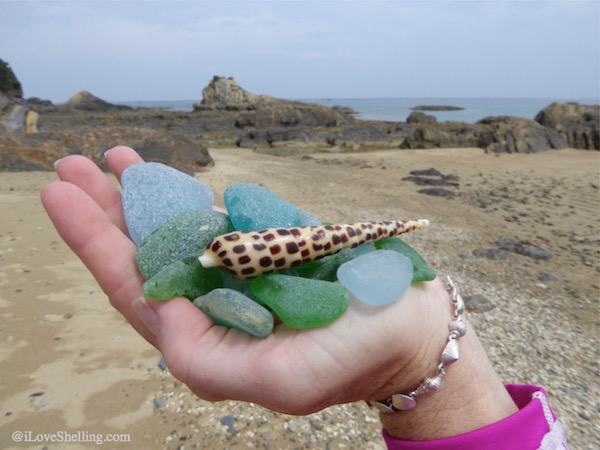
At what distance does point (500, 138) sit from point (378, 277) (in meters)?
22.9

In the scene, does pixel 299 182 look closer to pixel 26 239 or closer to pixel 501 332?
pixel 26 239

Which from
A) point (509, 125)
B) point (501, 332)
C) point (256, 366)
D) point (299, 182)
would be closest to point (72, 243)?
point (256, 366)

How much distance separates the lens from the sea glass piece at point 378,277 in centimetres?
170

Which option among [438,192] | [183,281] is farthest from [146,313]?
[438,192]

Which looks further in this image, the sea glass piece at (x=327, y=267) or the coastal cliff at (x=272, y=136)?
the coastal cliff at (x=272, y=136)

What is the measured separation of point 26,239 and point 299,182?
8.29 m

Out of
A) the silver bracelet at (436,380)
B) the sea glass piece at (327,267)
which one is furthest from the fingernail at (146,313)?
the silver bracelet at (436,380)

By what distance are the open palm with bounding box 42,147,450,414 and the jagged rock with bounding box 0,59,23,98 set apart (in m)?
65.1

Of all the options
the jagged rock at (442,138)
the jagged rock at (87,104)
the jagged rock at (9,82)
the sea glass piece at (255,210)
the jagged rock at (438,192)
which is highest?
the jagged rock at (9,82)

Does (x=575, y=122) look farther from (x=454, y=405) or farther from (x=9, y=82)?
(x=9, y=82)

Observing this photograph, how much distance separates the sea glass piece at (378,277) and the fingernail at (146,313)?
76 cm

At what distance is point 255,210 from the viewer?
2.23m

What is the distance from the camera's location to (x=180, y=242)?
6.72ft

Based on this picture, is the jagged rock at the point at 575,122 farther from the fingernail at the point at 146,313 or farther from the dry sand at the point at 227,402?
the fingernail at the point at 146,313
